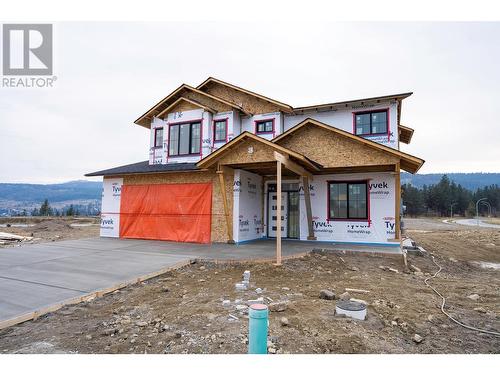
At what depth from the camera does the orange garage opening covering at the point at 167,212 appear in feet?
47.9

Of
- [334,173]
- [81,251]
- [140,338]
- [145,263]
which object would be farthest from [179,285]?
[334,173]

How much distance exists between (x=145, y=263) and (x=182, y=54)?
9.64 m

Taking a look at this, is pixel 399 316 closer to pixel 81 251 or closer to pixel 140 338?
pixel 140 338

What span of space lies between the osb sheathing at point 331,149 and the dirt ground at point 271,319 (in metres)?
5.15

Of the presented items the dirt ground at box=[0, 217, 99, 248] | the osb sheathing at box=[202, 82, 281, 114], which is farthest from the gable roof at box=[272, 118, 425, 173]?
the dirt ground at box=[0, 217, 99, 248]

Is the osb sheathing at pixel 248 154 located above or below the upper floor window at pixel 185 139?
below

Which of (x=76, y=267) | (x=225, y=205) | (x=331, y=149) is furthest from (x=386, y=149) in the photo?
(x=76, y=267)

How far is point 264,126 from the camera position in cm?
1633

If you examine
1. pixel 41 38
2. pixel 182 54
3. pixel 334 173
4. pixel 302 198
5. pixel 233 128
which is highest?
pixel 182 54

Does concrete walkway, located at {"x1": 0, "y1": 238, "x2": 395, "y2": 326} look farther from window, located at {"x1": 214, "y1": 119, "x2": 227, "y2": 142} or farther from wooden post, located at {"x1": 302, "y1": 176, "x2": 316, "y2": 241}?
window, located at {"x1": 214, "y1": 119, "x2": 227, "y2": 142}

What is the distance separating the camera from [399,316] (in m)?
5.40

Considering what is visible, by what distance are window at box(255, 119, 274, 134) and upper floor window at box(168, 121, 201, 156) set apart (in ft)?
10.1

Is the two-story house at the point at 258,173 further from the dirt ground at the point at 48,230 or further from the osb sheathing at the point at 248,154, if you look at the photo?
the dirt ground at the point at 48,230

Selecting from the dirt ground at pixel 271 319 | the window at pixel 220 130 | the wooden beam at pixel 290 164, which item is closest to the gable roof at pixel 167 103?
the window at pixel 220 130
